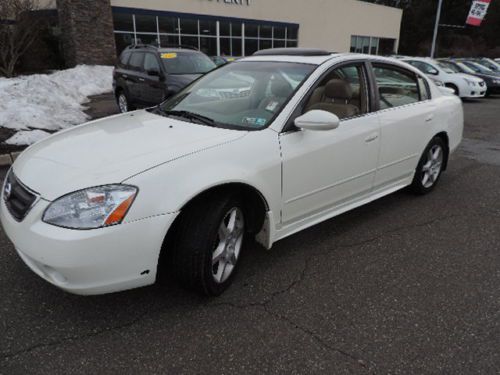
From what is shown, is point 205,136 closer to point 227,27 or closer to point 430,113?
point 430,113

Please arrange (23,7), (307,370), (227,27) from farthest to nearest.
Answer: (227,27)
(23,7)
(307,370)

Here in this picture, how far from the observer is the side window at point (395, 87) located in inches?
150

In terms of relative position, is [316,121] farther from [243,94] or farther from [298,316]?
[298,316]

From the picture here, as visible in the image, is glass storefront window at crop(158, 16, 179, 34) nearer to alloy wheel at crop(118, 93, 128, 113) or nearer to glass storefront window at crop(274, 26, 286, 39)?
glass storefront window at crop(274, 26, 286, 39)

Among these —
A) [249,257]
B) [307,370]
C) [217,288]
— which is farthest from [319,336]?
[249,257]

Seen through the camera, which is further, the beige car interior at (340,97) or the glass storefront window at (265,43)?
the glass storefront window at (265,43)

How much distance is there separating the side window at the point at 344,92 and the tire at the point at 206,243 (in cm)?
123

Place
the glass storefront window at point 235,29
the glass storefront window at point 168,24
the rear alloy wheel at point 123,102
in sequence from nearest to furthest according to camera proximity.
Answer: the rear alloy wheel at point 123,102, the glass storefront window at point 168,24, the glass storefront window at point 235,29

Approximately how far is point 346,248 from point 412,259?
532 millimetres

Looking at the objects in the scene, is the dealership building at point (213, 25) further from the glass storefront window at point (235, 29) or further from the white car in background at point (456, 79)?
the white car in background at point (456, 79)

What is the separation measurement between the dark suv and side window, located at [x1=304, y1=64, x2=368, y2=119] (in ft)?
16.4

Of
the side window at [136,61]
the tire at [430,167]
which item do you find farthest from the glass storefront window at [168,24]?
the tire at [430,167]

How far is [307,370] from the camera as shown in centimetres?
214

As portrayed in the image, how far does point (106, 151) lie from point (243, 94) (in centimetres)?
132
